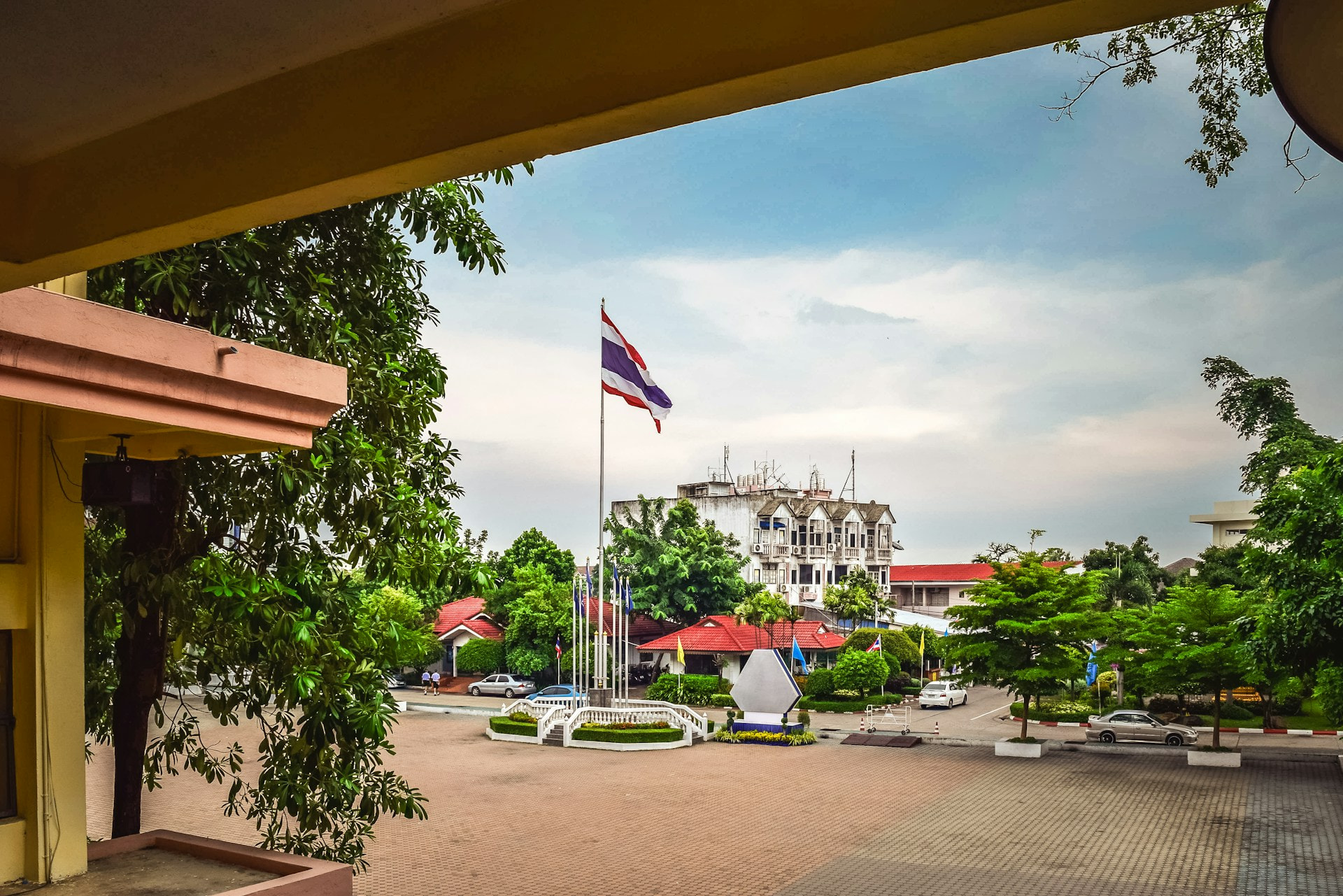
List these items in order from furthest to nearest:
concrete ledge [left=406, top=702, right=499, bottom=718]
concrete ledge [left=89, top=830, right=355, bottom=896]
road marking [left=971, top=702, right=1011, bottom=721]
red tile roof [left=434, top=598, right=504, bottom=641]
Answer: red tile roof [left=434, top=598, right=504, bottom=641] < concrete ledge [left=406, top=702, right=499, bottom=718] < road marking [left=971, top=702, right=1011, bottom=721] < concrete ledge [left=89, top=830, right=355, bottom=896]

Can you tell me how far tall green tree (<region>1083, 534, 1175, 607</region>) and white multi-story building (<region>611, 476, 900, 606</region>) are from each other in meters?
11.3

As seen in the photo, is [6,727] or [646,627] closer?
[6,727]

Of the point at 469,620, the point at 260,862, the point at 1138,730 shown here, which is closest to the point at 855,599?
the point at 469,620

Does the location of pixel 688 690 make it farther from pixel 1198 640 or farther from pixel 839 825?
pixel 839 825

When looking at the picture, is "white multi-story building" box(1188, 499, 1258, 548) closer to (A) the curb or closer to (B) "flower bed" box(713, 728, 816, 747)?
(A) the curb

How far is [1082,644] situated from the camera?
1040 inches

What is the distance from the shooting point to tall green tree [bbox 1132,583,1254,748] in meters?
23.9

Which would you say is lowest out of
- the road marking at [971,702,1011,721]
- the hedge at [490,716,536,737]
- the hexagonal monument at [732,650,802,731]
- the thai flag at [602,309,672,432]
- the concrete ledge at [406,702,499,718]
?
the road marking at [971,702,1011,721]

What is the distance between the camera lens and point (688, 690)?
37.7 m

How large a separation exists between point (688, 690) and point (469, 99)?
36387 millimetres

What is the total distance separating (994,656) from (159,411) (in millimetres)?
23260

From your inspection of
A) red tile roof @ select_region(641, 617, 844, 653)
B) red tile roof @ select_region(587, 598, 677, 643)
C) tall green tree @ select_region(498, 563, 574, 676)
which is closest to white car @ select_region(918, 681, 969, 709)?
red tile roof @ select_region(641, 617, 844, 653)

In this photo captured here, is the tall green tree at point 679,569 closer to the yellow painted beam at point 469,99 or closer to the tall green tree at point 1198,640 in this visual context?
the tall green tree at point 1198,640

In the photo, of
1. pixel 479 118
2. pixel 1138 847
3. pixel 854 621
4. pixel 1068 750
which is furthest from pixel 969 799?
pixel 854 621
